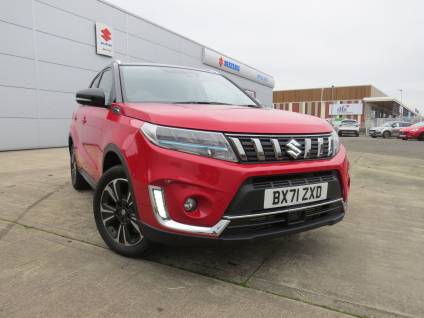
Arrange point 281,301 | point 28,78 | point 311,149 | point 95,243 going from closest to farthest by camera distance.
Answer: point 281,301 → point 311,149 → point 95,243 → point 28,78

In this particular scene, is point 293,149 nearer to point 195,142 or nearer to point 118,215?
point 195,142

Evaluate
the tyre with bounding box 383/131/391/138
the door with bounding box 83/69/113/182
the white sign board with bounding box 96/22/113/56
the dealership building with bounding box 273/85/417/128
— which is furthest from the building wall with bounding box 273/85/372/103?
the door with bounding box 83/69/113/182

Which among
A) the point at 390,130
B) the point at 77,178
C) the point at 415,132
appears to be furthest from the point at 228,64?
the point at 77,178

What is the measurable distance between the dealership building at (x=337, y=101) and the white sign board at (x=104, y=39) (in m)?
38.3

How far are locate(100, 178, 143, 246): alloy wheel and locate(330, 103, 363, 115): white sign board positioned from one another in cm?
4872

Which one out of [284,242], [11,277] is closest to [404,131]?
[284,242]

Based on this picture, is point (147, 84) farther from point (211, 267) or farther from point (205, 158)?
point (211, 267)

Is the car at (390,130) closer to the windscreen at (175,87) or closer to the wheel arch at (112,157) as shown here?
the windscreen at (175,87)

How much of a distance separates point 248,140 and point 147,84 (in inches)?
54.4

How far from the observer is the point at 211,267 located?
2.54 meters

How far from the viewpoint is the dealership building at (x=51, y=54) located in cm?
1067

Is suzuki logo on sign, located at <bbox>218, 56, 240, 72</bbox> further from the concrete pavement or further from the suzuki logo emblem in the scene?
the suzuki logo emblem

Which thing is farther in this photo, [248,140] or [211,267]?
[211,267]

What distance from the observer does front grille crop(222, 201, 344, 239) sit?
217cm
